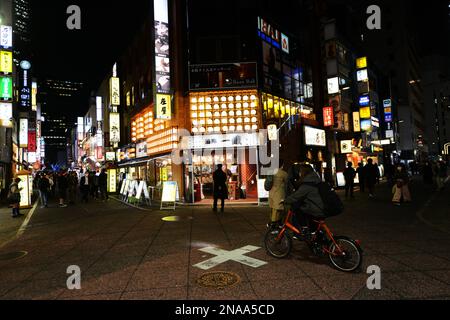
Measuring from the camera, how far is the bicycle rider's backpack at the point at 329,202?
5.38 meters

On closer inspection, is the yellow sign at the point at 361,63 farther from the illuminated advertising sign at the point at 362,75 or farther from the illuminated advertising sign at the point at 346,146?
the illuminated advertising sign at the point at 346,146

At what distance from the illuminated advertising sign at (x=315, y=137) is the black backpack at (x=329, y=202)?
1767 cm

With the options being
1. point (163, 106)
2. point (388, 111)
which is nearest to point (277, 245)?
point (163, 106)

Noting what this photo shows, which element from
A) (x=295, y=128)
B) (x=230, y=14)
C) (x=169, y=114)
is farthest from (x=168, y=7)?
(x=295, y=128)

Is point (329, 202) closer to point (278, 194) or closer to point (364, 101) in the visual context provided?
point (278, 194)

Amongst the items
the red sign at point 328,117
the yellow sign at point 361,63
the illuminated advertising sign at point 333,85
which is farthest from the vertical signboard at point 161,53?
the yellow sign at point 361,63

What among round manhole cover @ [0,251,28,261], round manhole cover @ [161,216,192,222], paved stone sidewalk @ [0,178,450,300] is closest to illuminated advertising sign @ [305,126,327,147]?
paved stone sidewalk @ [0,178,450,300]

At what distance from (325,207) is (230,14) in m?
18.0

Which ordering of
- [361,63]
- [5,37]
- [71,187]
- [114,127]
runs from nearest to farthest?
1. [5,37]
2. [71,187]
3. [114,127]
4. [361,63]

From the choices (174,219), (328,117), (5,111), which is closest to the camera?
(174,219)

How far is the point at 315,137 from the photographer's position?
24.1m

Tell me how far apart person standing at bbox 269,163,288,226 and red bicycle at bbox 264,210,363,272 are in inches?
41.6

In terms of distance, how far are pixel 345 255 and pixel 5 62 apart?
878 inches
